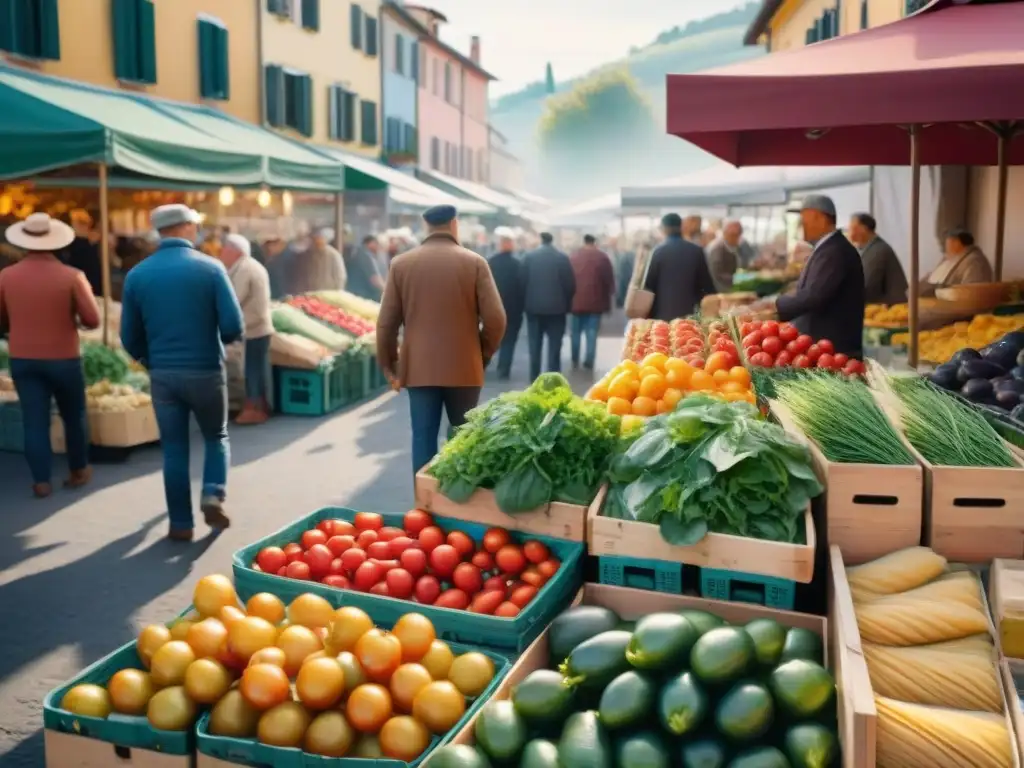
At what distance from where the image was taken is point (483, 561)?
13.2ft

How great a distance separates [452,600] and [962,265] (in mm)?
7158

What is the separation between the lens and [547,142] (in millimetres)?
125500

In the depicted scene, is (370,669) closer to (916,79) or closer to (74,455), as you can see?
(916,79)

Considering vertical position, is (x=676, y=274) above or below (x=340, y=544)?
above

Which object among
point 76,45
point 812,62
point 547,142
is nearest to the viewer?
point 812,62

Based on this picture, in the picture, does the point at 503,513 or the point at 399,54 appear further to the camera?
the point at 399,54

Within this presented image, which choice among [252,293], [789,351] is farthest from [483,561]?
[252,293]

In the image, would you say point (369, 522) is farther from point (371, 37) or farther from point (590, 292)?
point (371, 37)

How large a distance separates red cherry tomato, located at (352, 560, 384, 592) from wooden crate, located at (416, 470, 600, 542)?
18.0 inches

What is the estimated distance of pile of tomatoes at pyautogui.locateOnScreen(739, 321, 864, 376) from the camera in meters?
5.82

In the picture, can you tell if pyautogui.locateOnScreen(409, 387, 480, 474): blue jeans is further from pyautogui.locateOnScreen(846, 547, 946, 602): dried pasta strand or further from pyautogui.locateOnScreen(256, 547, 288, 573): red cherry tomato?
pyautogui.locateOnScreen(846, 547, 946, 602): dried pasta strand

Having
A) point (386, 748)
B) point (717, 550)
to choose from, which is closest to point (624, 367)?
A: point (717, 550)

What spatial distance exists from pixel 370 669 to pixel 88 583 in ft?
11.1

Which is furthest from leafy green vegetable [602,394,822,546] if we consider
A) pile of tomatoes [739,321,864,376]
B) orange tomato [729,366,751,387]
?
pile of tomatoes [739,321,864,376]
